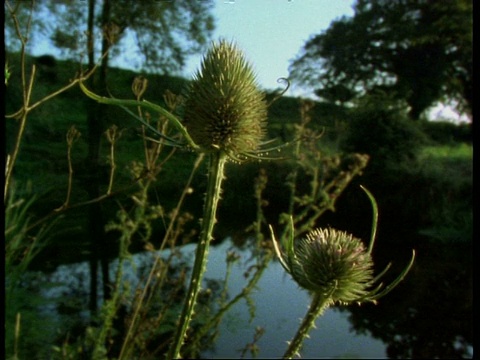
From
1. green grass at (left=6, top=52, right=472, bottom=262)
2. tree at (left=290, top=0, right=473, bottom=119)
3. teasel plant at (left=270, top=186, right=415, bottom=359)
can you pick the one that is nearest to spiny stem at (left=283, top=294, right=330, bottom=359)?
teasel plant at (left=270, top=186, right=415, bottom=359)

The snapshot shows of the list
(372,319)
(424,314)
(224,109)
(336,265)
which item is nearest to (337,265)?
(336,265)

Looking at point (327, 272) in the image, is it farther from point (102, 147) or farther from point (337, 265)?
point (102, 147)

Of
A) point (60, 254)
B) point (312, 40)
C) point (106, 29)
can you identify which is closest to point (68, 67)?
point (60, 254)

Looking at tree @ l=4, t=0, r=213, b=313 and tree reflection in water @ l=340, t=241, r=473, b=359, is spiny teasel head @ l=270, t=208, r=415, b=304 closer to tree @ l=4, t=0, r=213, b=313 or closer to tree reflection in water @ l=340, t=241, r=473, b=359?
tree @ l=4, t=0, r=213, b=313

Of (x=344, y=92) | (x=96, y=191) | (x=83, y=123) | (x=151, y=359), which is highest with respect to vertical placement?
(x=344, y=92)

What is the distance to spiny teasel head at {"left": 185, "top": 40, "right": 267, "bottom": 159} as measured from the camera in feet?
1.16

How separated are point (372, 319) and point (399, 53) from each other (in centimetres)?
134

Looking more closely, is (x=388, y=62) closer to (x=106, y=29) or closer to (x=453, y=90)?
(x=453, y=90)

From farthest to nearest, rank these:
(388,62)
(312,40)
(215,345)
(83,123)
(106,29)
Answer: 1. (388,62)
2. (312,40)
3. (83,123)
4. (215,345)
5. (106,29)

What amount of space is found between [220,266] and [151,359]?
10.1 inches

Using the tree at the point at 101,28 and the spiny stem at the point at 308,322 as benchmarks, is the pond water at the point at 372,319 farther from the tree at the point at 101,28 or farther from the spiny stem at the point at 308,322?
the spiny stem at the point at 308,322

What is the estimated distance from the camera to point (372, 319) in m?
1.94

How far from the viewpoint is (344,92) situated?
182 cm

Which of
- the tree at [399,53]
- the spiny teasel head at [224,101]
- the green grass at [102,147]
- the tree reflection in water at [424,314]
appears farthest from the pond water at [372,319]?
the spiny teasel head at [224,101]
